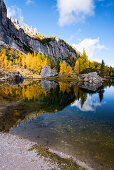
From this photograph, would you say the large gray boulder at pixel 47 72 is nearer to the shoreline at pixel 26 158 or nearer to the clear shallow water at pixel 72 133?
the clear shallow water at pixel 72 133

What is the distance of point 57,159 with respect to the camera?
9.45 meters

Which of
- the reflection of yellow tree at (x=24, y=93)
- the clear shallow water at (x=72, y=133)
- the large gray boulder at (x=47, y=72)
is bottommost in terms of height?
the clear shallow water at (x=72, y=133)

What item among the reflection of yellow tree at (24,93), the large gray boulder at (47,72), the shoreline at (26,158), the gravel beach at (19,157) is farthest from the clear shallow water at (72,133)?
the large gray boulder at (47,72)

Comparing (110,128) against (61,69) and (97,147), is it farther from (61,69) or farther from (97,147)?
(61,69)

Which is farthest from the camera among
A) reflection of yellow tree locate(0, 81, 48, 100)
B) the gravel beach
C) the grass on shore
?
reflection of yellow tree locate(0, 81, 48, 100)

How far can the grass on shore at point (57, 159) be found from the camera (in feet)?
28.2

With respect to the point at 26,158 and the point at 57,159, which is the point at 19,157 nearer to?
the point at 26,158

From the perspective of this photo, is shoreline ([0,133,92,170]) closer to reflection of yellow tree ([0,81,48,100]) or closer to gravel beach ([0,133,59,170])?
gravel beach ([0,133,59,170])

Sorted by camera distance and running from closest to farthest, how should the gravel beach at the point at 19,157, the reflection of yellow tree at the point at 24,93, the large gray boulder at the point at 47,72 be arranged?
the gravel beach at the point at 19,157
the reflection of yellow tree at the point at 24,93
the large gray boulder at the point at 47,72

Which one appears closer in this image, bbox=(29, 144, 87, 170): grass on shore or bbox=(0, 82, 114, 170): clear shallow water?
bbox=(29, 144, 87, 170): grass on shore

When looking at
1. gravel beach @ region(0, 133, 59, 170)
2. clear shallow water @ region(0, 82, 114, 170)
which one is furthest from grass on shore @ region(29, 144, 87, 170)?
clear shallow water @ region(0, 82, 114, 170)

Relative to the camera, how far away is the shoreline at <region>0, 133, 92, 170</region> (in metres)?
8.54

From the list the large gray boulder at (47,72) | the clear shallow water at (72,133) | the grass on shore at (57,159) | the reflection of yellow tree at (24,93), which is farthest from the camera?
the large gray boulder at (47,72)

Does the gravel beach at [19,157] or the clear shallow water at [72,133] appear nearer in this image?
the gravel beach at [19,157]
